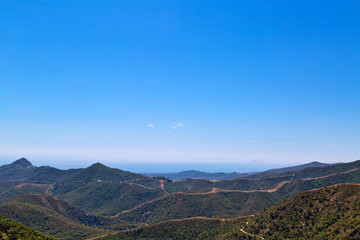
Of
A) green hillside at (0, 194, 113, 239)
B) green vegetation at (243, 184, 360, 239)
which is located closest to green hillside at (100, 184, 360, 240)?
green vegetation at (243, 184, 360, 239)

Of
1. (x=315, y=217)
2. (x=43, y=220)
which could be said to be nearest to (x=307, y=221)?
(x=315, y=217)

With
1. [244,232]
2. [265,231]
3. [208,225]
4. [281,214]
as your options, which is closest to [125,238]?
[208,225]

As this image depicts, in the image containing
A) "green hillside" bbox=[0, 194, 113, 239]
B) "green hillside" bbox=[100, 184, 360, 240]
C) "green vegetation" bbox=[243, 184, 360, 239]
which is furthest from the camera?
"green hillside" bbox=[0, 194, 113, 239]

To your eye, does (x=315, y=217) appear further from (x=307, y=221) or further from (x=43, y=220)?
(x=43, y=220)

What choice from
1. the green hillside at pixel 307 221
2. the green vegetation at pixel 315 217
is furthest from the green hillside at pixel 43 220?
the green vegetation at pixel 315 217

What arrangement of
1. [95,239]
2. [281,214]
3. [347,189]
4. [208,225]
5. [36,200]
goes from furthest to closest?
[36,200]
[208,225]
[95,239]
[281,214]
[347,189]

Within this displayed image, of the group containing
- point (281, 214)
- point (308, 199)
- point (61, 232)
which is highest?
point (308, 199)

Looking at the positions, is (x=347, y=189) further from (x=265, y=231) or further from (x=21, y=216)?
(x=21, y=216)

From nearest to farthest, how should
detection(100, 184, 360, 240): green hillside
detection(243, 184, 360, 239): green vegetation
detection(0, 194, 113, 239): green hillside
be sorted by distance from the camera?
detection(243, 184, 360, 239): green vegetation
detection(100, 184, 360, 240): green hillside
detection(0, 194, 113, 239): green hillside

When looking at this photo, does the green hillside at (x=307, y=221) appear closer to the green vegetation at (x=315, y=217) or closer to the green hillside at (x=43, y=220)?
the green vegetation at (x=315, y=217)

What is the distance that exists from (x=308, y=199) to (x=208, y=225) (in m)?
55.8

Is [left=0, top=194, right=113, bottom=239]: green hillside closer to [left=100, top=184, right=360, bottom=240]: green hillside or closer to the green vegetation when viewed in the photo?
[left=100, top=184, right=360, bottom=240]: green hillside

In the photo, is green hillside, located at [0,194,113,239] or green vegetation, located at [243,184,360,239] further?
green hillside, located at [0,194,113,239]

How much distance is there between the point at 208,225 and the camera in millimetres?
130625
